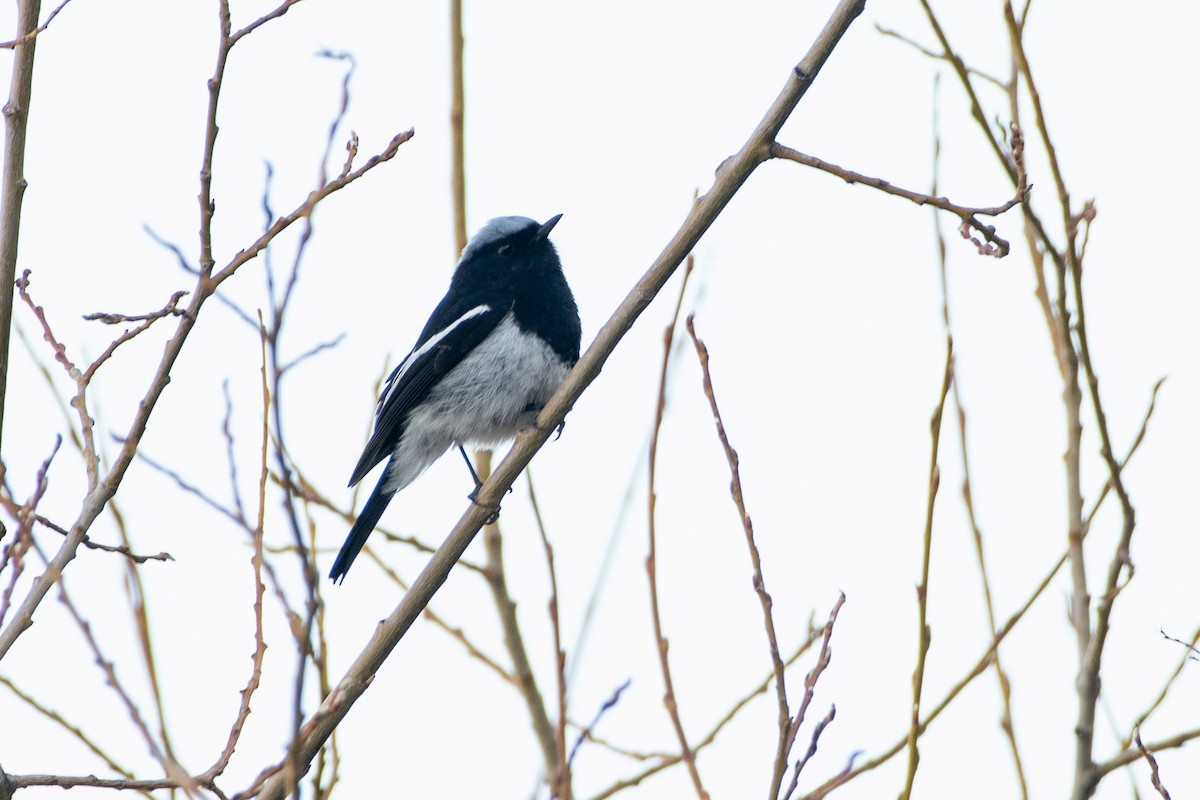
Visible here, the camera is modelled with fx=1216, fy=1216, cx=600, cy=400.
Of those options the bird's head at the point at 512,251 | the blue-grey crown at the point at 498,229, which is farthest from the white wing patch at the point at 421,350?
the blue-grey crown at the point at 498,229

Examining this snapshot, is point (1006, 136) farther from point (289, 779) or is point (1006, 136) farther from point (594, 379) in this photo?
point (289, 779)

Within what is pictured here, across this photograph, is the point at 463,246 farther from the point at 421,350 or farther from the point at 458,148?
the point at 421,350

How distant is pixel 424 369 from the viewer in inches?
→ 214

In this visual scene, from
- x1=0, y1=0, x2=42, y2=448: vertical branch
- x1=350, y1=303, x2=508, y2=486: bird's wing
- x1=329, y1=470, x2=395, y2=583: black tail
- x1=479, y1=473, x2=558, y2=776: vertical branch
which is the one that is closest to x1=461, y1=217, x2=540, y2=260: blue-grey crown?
x1=350, y1=303, x2=508, y2=486: bird's wing

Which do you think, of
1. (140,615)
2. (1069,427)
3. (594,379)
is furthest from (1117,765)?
(140,615)

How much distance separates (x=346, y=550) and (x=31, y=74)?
271 centimetres

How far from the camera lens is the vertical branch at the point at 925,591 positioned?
2191mm

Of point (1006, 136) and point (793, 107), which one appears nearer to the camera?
point (793, 107)

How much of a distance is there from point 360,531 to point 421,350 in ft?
3.06

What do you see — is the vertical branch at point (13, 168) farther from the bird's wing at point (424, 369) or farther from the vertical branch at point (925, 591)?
the bird's wing at point (424, 369)

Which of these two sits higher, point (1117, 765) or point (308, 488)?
point (308, 488)

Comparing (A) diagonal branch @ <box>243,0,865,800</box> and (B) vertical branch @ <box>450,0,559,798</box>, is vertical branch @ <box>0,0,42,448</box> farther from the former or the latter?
(B) vertical branch @ <box>450,0,559,798</box>

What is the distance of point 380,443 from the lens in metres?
5.32

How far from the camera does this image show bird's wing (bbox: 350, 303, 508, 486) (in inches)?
209
